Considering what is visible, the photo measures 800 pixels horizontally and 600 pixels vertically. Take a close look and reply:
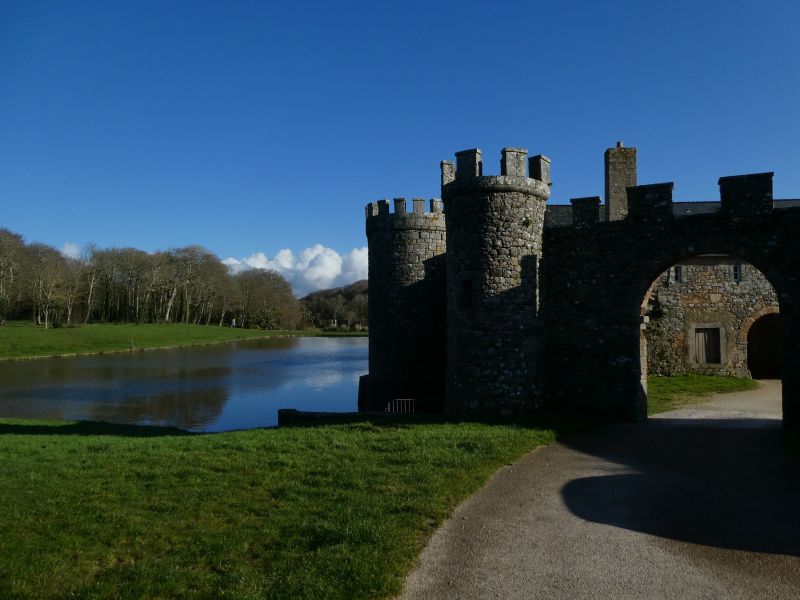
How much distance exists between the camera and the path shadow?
637 centimetres

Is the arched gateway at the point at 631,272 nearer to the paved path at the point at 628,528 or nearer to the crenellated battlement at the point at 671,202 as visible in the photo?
the crenellated battlement at the point at 671,202

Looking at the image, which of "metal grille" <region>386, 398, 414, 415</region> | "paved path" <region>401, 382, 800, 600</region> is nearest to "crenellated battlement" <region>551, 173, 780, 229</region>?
"paved path" <region>401, 382, 800, 600</region>

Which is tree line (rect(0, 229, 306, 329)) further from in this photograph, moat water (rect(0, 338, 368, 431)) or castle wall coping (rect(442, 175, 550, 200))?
castle wall coping (rect(442, 175, 550, 200))

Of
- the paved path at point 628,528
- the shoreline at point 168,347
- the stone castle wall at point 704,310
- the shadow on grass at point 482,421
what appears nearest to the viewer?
the paved path at point 628,528

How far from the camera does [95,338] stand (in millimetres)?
51000

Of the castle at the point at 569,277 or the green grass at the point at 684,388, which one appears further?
the green grass at the point at 684,388

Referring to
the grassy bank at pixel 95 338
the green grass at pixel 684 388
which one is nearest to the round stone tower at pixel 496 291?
the green grass at pixel 684 388

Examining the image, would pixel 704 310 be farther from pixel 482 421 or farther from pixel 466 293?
pixel 482 421

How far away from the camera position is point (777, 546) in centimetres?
588

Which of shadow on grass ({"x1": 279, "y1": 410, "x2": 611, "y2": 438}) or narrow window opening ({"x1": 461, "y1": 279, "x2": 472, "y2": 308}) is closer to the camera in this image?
shadow on grass ({"x1": 279, "y1": 410, "x2": 611, "y2": 438})

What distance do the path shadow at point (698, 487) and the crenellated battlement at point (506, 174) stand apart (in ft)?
18.5

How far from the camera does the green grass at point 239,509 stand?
5293mm

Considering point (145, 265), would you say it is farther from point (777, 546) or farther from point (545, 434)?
point (777, 546)

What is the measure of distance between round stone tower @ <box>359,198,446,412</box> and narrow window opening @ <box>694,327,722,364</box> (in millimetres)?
10080
